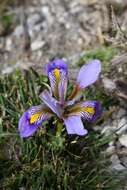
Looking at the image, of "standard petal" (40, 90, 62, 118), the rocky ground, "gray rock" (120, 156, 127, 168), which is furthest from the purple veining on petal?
the rocky ground

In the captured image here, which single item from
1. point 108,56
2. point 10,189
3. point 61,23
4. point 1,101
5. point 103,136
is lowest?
point 10,189

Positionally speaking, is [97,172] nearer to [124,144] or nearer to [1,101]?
[124,144]

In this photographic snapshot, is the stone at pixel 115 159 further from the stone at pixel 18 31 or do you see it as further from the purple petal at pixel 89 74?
the stone at pixel 18 31

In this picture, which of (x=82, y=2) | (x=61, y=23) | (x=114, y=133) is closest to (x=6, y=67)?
(x=61, y=23)

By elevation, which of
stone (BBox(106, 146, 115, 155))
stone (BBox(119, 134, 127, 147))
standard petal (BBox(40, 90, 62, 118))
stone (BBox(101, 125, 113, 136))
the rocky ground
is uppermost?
the rocky ground

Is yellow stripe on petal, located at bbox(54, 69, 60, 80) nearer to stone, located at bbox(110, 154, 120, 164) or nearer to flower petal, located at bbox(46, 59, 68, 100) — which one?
flower petal, located at bbox(46, 59, 68, 100)

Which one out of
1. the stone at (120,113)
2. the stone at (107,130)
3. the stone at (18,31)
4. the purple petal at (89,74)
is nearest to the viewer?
the purple petal at (89,74)

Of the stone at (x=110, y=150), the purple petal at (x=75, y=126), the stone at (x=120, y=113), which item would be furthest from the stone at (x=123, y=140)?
the purple petal at (x=75, y=126)
